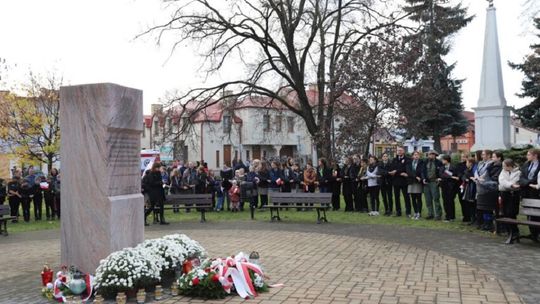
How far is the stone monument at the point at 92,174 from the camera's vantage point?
298 inches

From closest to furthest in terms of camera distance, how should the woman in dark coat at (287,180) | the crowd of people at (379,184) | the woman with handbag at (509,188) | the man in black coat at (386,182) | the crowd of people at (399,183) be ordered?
the woman with handbag at (509,188)
the crowd of people at (399,183)
the crowd of people at (379,184)
the man in black coat at (386,182)
the woman in dark coat at (287,180)

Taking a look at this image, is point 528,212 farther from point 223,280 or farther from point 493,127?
point 493,127

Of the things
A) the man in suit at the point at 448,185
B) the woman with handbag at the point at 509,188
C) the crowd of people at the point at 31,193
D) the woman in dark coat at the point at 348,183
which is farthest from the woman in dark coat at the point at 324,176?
the crowd of people at the point at 31,193

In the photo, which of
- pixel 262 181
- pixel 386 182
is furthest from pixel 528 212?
pixel 262 181

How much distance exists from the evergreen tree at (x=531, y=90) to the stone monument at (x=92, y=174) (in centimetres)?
2939

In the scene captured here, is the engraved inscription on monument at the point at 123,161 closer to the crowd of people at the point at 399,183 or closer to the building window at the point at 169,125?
the crowd of people at the point at 399,183

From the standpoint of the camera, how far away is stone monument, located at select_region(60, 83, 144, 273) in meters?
7.57

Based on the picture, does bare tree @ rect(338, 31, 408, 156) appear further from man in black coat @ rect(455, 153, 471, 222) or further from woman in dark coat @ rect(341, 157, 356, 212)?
man in black coat @ rect(455, 153, 471, 222)

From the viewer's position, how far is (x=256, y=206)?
20.5m

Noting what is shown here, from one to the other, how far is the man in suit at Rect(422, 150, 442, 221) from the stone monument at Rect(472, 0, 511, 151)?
1150 centimetres

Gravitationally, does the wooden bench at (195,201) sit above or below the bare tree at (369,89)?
below

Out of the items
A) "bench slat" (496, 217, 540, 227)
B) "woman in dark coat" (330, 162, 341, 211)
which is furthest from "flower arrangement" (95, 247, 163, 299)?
"woman in dark coat" (330, 162, 341, 211)

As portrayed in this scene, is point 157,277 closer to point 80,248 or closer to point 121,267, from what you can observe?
point 121,267

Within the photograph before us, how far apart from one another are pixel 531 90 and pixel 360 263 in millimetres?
28446
